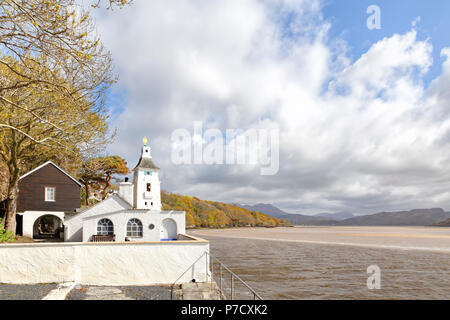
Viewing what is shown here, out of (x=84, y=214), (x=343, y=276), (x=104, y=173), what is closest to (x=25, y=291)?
(x=84, y=214)

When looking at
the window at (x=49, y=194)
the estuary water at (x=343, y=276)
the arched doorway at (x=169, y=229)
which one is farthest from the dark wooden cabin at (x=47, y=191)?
the estuary water at (x=343, y=276)

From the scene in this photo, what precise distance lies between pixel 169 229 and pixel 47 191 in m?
12.6

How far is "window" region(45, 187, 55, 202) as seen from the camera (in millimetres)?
26395

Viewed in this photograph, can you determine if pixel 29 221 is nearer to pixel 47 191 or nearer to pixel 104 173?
pixel 47 191

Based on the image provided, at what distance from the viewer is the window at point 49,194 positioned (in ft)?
86.6

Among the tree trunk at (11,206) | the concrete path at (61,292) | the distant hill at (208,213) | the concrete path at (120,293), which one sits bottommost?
the distant hill at (208,213)

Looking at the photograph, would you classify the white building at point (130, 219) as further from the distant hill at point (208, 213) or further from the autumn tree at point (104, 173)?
the distant hill at point (208, 213)

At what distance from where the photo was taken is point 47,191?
86.8 ft

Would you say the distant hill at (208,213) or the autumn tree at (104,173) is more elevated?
the autumn tree at (104,173)

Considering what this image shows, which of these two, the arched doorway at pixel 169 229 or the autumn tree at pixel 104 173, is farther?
the autumn tree at pixel 104 173

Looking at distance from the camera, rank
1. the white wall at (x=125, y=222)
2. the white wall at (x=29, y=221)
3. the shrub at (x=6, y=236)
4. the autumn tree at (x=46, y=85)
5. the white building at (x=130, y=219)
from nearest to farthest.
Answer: the autumn tree at (x=46, y=85) → the shrub at (x=6, y=236) → the white wall at (x=125, y=222) → the white building at (x=130, y=219) → the white wall at (x=29, y=221)

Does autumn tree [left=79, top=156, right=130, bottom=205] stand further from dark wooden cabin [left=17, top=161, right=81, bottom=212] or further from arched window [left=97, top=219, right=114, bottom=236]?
arched window [left=97, top=219, right=114, bottom=236]

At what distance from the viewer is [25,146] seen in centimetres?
2044

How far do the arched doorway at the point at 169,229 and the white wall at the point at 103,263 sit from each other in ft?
23.8
